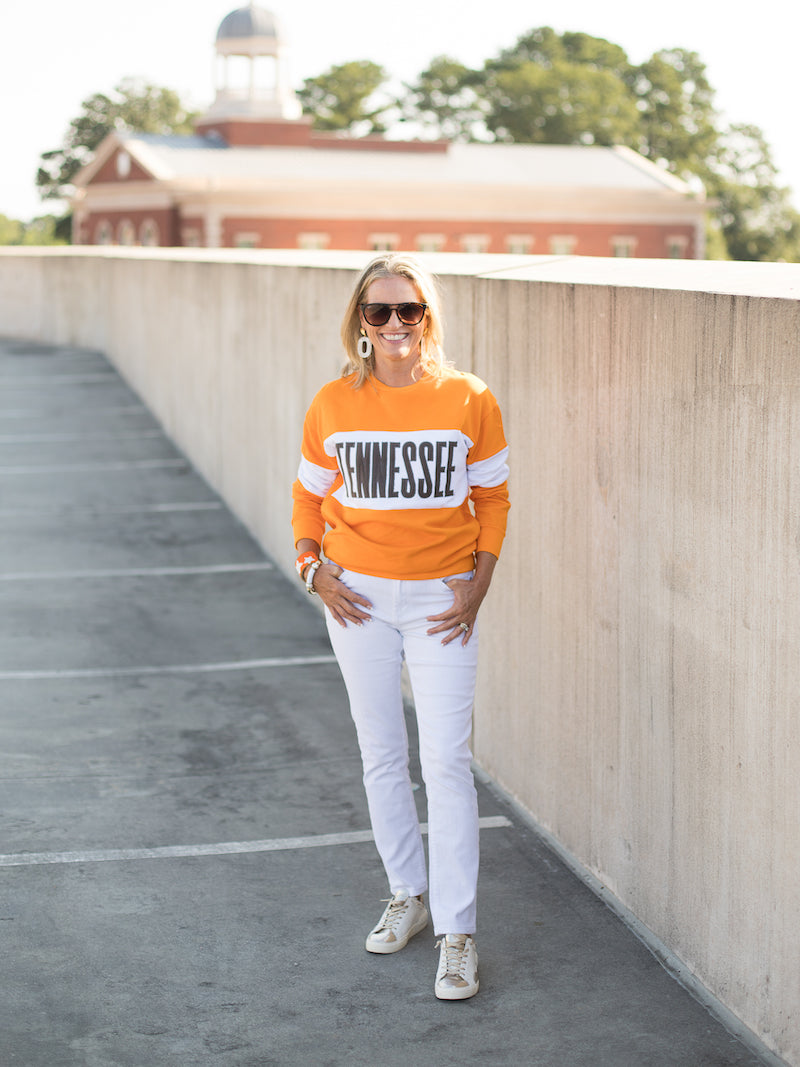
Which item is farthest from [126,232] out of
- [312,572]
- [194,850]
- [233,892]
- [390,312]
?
[390,312]

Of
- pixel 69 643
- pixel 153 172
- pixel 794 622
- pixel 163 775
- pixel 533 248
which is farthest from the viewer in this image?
pixel 533 248

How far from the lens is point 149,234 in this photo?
56156 mm

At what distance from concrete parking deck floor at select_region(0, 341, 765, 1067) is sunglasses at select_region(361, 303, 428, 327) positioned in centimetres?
193

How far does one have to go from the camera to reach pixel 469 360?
645 cm

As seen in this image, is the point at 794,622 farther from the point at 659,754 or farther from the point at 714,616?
the point at 659,754

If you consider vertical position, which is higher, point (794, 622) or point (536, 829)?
point (794, 622)

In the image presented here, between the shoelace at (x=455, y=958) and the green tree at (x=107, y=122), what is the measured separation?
84318 mm

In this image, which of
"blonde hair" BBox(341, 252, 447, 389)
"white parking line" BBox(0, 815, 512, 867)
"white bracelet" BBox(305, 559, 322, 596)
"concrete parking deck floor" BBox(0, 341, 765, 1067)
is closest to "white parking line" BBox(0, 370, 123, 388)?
"concrete parking deck floor" BBox(0, 341, 765, 1067)

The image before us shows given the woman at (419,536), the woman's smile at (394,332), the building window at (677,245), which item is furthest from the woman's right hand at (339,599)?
the building window at (677,245)

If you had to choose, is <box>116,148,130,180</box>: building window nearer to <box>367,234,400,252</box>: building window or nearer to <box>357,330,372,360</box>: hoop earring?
<box>367,234,400,252</box>: building window

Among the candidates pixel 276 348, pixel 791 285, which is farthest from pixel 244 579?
pixel 791 285

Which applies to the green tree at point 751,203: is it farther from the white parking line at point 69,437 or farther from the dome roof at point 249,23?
the white parking line at point 69,437

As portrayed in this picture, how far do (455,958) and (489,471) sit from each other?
1.41 m

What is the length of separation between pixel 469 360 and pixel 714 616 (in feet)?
8.15
